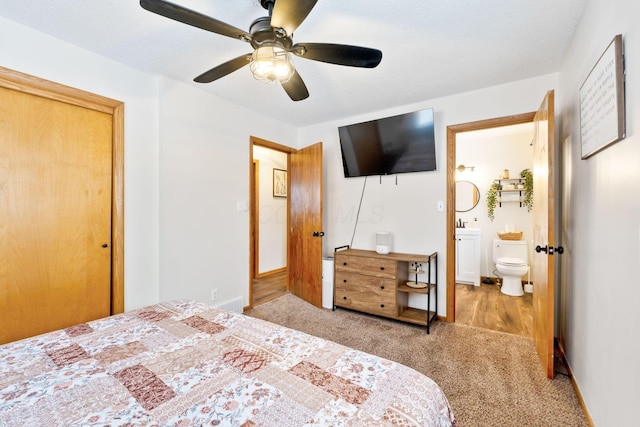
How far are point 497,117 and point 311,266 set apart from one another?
261cm

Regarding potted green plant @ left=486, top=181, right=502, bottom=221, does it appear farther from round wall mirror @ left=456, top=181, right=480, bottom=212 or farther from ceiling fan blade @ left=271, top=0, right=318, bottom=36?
ceiling fan blade @ left=271, top=0, right=318, bottom=36

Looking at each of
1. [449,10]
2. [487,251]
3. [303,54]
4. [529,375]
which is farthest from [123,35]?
[487,251]

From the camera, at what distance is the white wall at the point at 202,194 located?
2600 mm

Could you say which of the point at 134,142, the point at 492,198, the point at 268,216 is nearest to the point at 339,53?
the point at 134,142

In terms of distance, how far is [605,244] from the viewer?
1385 mm

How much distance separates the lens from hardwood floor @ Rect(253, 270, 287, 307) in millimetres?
3751

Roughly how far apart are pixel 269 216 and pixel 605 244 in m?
4.48

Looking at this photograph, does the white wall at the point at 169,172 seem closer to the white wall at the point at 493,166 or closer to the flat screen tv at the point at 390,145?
the flat screen tv at the point at 390,145

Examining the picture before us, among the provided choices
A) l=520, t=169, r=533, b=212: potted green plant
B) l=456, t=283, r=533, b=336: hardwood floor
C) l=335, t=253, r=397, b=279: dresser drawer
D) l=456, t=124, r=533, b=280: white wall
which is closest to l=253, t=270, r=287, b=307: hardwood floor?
l=335, t=253, r=397, b=279: dresser drawer

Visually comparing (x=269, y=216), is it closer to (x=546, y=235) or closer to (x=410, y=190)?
(x=410, y=190)

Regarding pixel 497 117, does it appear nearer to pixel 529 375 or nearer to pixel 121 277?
pixel 529 375

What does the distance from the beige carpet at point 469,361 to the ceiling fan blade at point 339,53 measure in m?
2.10

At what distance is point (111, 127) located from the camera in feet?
7.71

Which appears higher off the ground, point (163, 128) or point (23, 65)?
point (23, 65)
